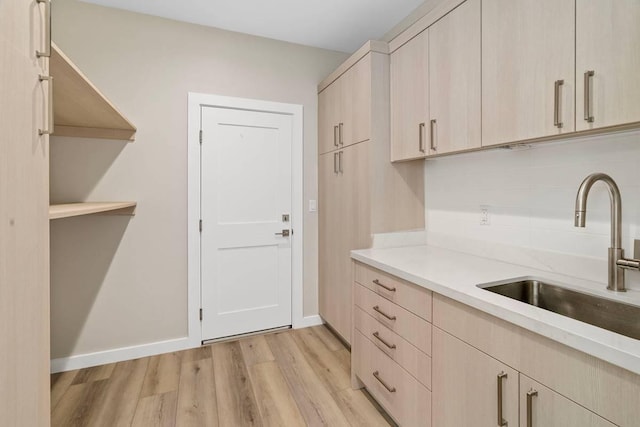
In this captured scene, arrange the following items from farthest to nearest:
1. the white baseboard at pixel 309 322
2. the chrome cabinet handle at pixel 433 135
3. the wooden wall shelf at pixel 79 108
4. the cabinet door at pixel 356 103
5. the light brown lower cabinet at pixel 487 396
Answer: the white baseboard at pixel 309 322, the cabinet door at pixel 356 103, the chrome cabinet handle at pixel 433 135, the wooden wall shelf at pixel 79 108, the light brown lower cabinet at pixel 487 396

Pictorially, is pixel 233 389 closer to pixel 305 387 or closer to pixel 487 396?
pixel 305 387

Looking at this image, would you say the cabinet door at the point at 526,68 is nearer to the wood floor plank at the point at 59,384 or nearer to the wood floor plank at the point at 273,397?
Result: the wood floor plank at the point at 273,397

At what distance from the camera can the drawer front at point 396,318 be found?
137 centimetres

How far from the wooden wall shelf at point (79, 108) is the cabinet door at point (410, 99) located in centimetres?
171

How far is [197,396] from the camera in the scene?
1.91 metres

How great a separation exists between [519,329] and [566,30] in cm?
112

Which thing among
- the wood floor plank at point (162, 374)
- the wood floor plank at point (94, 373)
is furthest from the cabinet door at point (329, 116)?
the wood floor plank at point (94, 373)

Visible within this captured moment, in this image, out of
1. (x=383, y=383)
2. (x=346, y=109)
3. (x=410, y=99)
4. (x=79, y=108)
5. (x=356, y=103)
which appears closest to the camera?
(x=383, y=383)

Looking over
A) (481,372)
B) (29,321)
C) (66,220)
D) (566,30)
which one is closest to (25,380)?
(29,321)

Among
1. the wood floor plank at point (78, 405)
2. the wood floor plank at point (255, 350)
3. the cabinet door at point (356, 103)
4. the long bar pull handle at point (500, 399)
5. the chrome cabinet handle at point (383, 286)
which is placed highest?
the cabinet door at point (356, 103)

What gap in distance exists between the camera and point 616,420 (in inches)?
29.6

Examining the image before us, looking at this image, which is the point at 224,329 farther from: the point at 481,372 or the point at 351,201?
the point at 481,372

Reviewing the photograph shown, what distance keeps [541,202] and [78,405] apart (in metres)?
2.88

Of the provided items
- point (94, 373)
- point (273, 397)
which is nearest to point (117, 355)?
point (94, 373)
